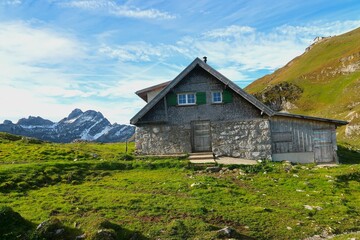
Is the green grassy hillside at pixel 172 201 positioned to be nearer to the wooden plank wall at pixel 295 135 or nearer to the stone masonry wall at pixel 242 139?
the stone masonry wall at pixel 242 139

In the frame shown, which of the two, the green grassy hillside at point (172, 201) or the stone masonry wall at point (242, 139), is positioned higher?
the stone masonry wall at point (242, 139)

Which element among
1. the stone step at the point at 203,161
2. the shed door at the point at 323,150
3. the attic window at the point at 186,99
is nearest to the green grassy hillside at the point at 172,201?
the stone step at the point at 203,161

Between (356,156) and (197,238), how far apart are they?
A: 80.7ft

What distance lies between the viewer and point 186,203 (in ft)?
46.6

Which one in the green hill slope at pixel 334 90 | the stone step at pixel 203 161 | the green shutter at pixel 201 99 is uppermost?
the green hill slope at pixel 334 90

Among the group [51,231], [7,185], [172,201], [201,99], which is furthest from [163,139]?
[51,231]

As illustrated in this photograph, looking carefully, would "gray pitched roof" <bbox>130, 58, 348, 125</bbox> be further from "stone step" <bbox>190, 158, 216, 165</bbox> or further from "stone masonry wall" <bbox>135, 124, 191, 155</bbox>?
"stone step" <bbox>190, 158, 216, 165</bbox>

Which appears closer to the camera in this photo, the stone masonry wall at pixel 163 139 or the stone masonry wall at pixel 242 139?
the stone masonry wall at pixel 242 139

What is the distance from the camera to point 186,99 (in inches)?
1046

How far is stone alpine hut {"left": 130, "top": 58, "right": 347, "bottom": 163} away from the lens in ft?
82.2

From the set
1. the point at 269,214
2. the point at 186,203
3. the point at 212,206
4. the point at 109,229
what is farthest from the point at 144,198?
the point at 269,214

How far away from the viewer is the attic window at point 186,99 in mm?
26562

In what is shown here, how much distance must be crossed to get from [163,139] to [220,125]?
15.7 feet

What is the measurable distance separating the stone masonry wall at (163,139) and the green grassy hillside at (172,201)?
295 centimetres
